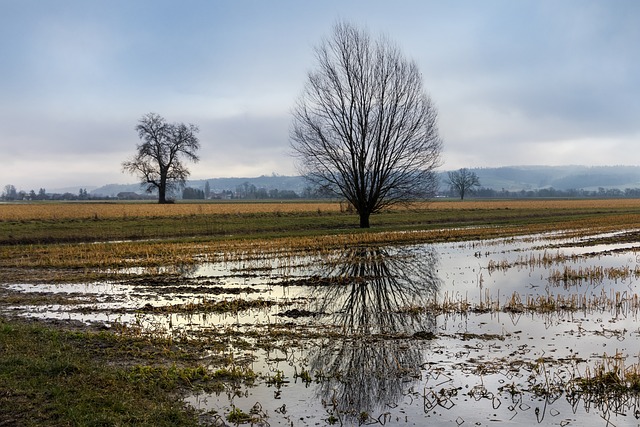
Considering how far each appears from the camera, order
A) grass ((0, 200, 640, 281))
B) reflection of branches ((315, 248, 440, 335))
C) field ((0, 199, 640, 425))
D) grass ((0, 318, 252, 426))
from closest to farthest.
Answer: grass ((0, 318, 252, 426))
field ((0, 199, 640, 425))
reflection of branches ((315, 248, 440, 335))
grass ((0, 200, 640, 281))

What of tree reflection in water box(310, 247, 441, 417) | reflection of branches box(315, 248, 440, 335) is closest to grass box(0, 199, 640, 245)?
reflection of branches box(315, 248, 440, 335)

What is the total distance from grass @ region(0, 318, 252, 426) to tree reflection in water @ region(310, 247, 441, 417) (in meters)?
1.64

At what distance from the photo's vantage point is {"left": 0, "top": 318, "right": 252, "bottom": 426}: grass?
649 centimetres

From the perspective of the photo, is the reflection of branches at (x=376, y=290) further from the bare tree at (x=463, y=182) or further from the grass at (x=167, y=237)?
the bare tree at (x=463, y=182)

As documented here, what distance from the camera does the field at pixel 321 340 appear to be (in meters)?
6.95

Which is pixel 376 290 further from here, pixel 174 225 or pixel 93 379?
pixel 174 225

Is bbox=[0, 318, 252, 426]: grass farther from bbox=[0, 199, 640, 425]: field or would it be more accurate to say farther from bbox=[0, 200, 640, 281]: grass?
bbox=[0, 200, 640, 281]: grass

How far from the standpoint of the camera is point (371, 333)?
1056 cm

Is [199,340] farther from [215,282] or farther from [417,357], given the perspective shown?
[215,282]

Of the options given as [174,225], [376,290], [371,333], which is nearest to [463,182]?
[174,225]

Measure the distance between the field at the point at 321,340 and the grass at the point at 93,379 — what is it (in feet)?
0.10

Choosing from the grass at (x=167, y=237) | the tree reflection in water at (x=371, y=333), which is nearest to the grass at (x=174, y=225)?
the grass at (x=167, y=237)

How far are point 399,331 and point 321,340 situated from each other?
5.53 ft

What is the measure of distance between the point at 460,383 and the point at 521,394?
848 mm
